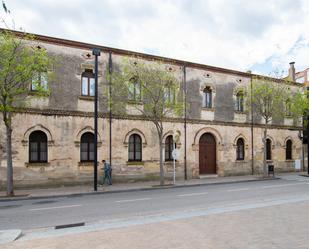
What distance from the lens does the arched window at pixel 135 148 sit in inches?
733

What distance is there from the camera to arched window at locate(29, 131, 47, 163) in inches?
627

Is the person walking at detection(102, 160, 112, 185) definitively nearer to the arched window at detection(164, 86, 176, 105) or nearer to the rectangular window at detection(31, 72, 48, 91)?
the arched window at detection(164, 86, 176, 105)

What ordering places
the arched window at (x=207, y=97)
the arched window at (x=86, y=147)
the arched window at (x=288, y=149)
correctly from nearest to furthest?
the arched window at (x=86, y=147) < the arched window at (x=207, y=97) < the arched window at (x=288, y=149)

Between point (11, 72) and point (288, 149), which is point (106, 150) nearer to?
point (11, 72)

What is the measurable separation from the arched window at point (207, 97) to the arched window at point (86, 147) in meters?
9.56

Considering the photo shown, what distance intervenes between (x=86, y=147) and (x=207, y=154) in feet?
31.9

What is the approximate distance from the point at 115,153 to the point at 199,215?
34.4 ft

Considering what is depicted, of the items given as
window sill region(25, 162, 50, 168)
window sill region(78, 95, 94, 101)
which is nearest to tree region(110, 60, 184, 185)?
window sill region(78, 95, 94, 101)

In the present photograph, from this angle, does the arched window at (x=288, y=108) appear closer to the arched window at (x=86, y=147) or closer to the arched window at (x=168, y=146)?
the arched window at (x=168, y=146)

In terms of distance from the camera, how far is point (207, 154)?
21.7 meters

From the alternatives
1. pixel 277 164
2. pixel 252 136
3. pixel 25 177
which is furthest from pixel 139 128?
pixel 277 164

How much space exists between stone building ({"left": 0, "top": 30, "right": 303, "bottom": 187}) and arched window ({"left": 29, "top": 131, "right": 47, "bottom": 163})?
0.18ft

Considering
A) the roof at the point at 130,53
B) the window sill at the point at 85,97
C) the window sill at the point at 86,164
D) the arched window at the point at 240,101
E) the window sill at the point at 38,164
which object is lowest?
the window sill at the point at 86,164

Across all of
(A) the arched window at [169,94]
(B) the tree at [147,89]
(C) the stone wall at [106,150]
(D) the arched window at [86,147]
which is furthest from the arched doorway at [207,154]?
(D) the arched window at [86,147]
